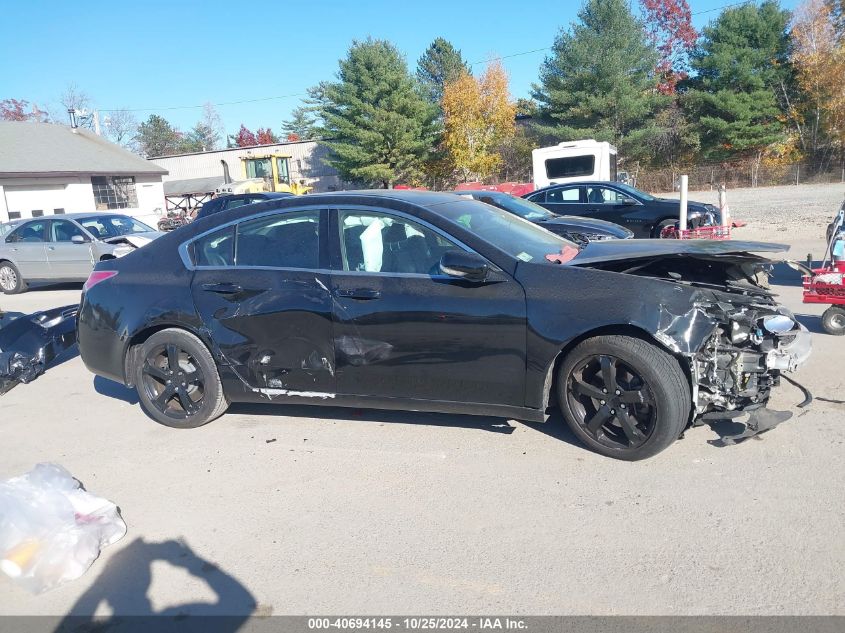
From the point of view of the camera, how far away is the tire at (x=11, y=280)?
1366cm

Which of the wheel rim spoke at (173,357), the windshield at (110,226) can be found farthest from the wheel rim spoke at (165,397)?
the windshield at (110,226)

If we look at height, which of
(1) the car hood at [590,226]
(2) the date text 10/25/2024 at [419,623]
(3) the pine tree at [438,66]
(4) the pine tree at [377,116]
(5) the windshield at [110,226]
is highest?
(3) the pine tree at [438,66]

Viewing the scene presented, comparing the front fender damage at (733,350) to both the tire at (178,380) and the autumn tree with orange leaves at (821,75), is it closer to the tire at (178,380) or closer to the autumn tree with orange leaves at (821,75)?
the tire at (178,380)

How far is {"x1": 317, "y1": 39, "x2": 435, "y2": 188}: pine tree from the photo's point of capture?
44.7 m

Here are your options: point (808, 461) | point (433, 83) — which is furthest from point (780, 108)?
point (808, 461)

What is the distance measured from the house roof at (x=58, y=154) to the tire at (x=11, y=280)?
18023mm

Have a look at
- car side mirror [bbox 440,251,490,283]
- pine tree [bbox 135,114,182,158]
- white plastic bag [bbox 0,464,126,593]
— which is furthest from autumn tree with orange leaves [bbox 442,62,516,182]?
pine tree [bbox 135,114,182,158]

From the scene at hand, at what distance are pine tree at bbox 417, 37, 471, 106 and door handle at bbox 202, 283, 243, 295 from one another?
57.2 m

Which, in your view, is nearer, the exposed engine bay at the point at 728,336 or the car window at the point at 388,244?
the exposed engine bay at the point at 728,336

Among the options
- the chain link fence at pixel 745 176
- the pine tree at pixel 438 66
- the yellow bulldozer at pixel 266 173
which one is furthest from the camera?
the pine tree at pixel 438 66

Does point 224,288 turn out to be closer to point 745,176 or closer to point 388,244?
point 388,244

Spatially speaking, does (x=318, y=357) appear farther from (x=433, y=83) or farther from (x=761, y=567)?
(x=433, y=83)

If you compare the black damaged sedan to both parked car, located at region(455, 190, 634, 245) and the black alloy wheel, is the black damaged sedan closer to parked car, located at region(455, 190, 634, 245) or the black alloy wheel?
the black alloy wheel

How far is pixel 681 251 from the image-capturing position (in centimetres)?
416
